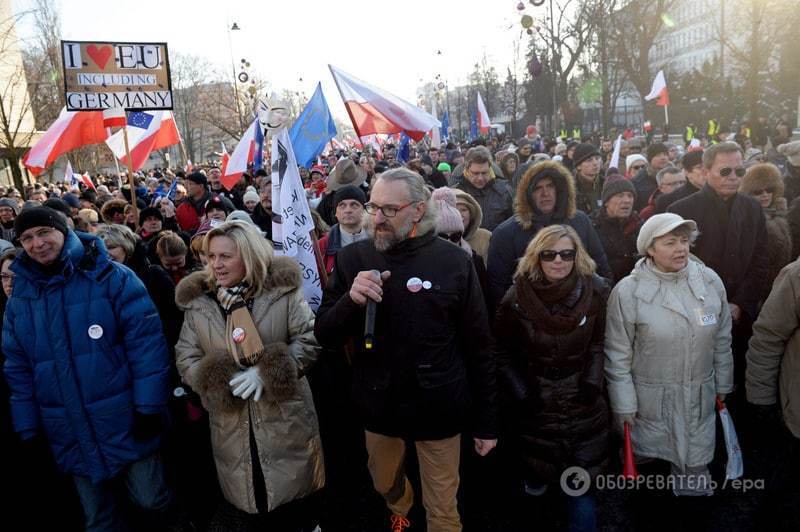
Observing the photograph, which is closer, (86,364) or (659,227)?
(86,364)

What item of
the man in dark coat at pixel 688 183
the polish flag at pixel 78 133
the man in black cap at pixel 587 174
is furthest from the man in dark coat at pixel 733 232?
the polish flag at pixel 78 133

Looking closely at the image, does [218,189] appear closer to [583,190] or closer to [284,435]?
[583,190]

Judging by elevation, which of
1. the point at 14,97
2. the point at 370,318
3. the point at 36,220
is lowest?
the point at 370,318

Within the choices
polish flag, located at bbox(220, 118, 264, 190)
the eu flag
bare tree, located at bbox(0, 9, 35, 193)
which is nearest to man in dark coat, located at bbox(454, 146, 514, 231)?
polish flag, located at bbox(220, 118, 264, 190)

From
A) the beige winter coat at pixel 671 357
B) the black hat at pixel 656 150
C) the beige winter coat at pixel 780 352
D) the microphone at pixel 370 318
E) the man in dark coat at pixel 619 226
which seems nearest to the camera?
the microphone at pixel 370 318

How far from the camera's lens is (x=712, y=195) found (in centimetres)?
460

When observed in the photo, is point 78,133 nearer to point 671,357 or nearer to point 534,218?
point 534,218

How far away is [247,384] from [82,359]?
3.09 feet

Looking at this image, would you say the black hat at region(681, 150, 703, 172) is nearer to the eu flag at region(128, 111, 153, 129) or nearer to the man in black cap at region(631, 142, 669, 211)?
the man in black cap at region(631, 142, 669, 211)

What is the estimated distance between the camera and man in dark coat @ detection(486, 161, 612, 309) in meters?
4.16

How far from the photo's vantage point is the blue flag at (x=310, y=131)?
7.56m

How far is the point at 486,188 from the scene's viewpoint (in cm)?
629

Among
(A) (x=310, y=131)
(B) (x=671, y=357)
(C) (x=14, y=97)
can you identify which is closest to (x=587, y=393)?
(B) (x=671, y=357)

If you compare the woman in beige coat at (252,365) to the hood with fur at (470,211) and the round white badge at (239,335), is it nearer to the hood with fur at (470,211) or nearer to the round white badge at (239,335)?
the round white badge at (239,335)
